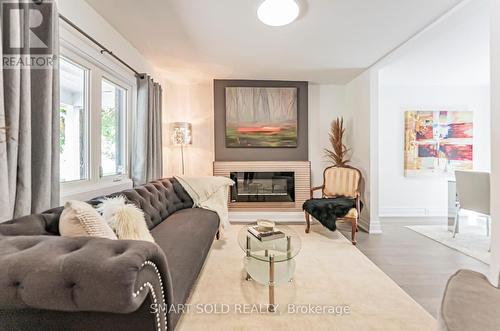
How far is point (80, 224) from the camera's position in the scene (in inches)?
50.8

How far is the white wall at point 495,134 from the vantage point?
6.29ft

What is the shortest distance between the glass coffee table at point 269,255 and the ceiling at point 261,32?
82.0 inches

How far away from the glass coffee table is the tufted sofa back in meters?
0.92

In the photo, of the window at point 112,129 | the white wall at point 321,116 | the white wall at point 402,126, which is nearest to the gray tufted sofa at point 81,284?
the window at point 112,129

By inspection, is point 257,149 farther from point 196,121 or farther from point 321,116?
point 321,116

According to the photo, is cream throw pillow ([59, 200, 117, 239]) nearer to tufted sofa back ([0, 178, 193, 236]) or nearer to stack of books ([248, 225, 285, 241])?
tufted sofa back ([0, 178, 193, 236])

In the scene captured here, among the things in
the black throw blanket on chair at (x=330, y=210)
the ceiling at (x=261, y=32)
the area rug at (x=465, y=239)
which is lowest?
the area rug at (x=465, y=239)

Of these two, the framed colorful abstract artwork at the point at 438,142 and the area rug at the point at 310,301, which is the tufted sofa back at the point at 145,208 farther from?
the framed colorful abstract artwork at the point at 438,142

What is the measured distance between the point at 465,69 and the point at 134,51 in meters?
4.85

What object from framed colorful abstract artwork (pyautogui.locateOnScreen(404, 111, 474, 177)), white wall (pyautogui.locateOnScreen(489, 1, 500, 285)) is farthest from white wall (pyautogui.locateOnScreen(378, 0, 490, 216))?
white wall (pyautogui.locateOnScreen(489, 1, 500, 285))

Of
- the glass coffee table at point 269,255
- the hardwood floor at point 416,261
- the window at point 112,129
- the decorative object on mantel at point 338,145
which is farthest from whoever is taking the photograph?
the decorative object on mantel at point 338,145

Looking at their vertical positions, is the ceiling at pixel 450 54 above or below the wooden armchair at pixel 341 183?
above

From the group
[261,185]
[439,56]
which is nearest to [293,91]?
[261,185]

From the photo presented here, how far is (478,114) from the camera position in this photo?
488 centimetres
